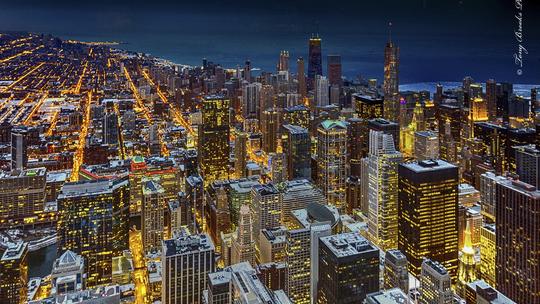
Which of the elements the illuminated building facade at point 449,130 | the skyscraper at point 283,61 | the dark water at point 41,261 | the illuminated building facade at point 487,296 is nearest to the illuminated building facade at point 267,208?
the dark water at point 41,261

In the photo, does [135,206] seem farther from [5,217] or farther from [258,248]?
[258,248]

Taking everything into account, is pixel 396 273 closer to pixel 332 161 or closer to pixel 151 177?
pixel 332 161

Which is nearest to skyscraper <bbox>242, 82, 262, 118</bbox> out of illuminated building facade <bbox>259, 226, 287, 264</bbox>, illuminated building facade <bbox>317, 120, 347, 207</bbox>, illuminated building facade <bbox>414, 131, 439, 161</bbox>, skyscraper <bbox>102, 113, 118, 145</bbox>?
skyscraper <bbox>102, 113, 118, 145</bbox>

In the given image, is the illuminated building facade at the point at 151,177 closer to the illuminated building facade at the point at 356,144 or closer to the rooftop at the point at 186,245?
the rooftop at the point at 186,245

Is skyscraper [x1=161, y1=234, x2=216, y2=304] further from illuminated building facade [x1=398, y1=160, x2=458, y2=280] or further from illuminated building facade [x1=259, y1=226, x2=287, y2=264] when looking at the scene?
illuminated building facade [x1=398, y1=160, x2=458, y2=280]

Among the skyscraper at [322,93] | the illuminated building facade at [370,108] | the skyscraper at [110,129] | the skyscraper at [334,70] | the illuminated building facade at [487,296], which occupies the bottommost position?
the illuminated building facade at [487,296]

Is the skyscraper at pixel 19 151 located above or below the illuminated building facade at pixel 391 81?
below

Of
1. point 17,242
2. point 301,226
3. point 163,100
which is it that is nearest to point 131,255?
point 17,242
